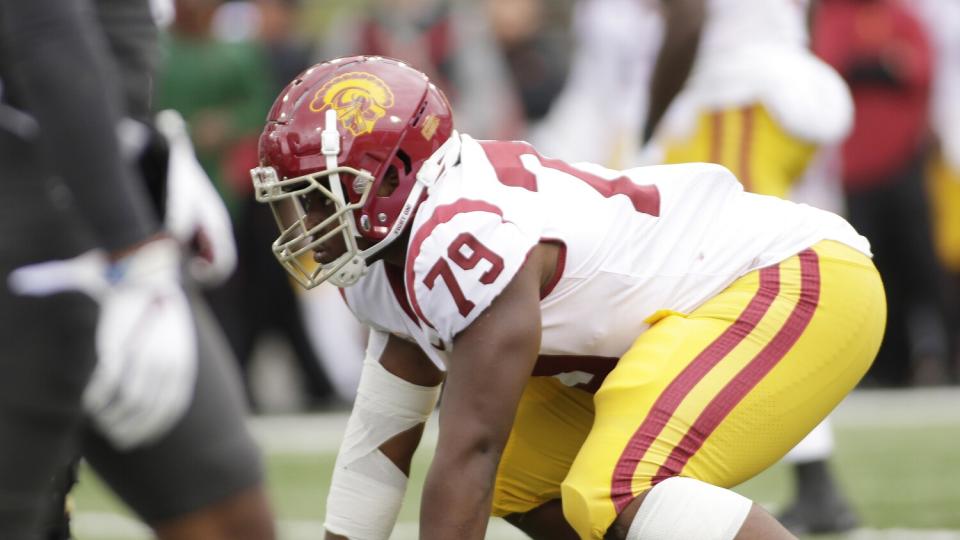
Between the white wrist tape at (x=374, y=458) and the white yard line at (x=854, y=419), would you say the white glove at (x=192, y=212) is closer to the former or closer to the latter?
the white wrist tape at (x=374, y=458)

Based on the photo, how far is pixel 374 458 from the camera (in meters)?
3.48

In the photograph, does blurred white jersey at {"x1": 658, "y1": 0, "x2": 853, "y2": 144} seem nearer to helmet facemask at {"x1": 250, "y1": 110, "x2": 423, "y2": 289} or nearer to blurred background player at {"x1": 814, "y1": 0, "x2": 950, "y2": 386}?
helmet facemask at {"x1": 250, "y1": 110, "x2": 423, "y2": 289}

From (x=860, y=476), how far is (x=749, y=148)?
1739 mm

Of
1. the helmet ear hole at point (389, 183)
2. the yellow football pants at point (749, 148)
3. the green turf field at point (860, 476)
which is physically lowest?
the green turf field at point (860, 476)

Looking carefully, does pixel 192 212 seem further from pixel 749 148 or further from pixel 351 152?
pixel 749 148

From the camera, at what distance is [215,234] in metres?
3.69

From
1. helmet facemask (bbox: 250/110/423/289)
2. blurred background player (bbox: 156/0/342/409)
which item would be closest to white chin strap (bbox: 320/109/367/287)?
helmet facemask (bbox: 250/110/423/289)

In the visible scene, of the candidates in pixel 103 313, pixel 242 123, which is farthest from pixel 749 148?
pixel 242 123

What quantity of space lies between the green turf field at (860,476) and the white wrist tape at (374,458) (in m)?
1.75

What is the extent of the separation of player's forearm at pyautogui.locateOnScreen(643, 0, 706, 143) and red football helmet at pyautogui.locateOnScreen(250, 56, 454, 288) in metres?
1.93

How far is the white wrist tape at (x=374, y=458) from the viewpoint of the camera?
3.45 meters

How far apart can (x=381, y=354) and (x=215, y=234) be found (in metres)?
0.48

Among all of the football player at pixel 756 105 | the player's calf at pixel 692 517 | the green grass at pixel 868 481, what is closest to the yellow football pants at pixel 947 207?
the green grass at pixel 868 481

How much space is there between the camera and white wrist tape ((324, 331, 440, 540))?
3.45 meters
